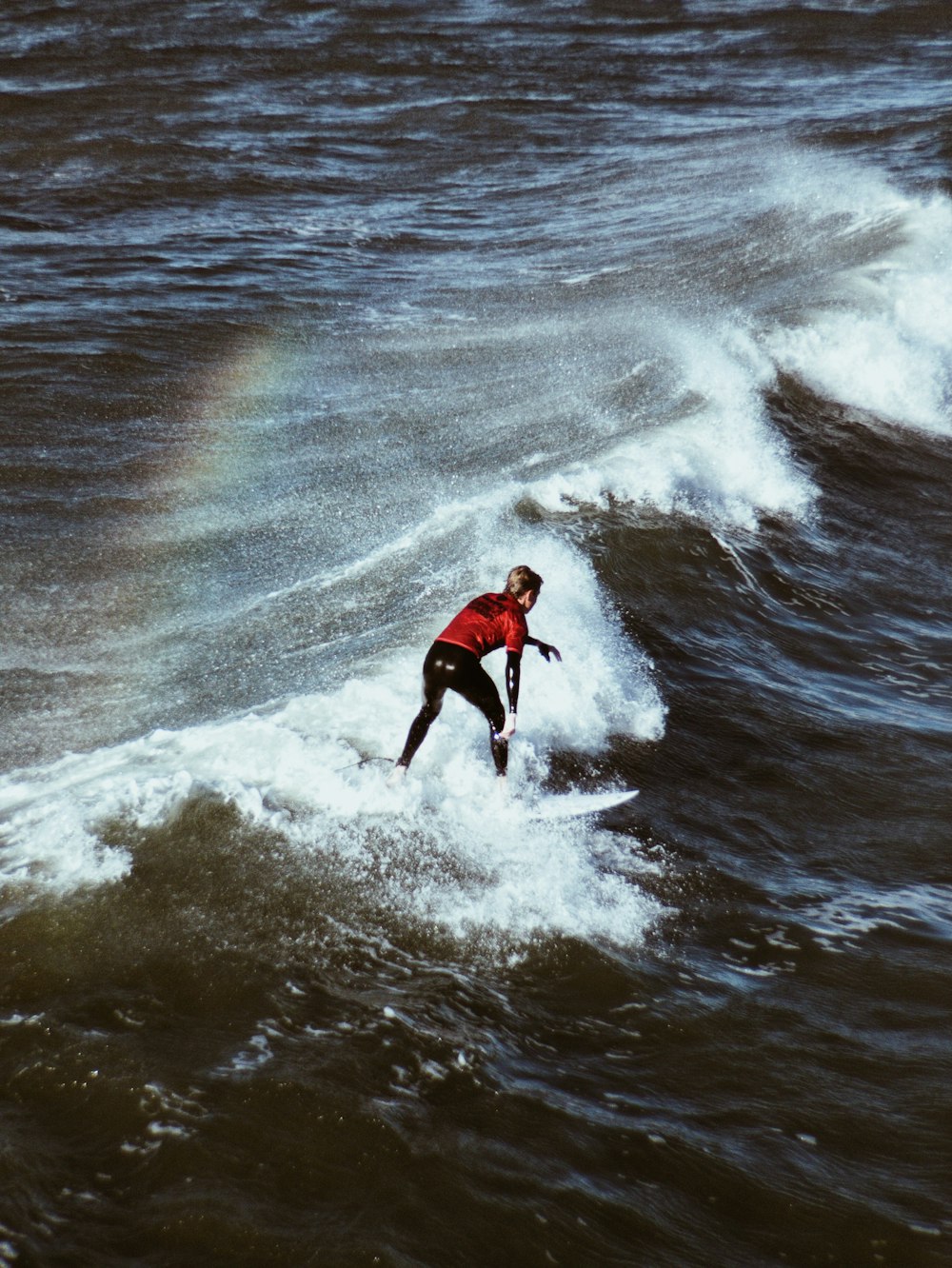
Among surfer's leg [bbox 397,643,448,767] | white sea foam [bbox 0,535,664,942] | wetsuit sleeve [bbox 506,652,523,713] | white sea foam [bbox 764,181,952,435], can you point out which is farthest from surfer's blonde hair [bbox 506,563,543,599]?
white sea foam [bbox 764,181,952,435]

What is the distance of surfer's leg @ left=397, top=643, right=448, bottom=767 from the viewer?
732 cm

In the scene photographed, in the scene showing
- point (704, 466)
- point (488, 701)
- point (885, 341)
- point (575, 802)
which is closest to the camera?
point (488, 701)

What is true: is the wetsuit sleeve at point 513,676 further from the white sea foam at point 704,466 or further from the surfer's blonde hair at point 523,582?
the white sea foam at point 704,466

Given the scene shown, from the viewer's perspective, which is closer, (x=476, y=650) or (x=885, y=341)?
A: (x=476, y=650)

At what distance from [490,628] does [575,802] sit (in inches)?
52.1

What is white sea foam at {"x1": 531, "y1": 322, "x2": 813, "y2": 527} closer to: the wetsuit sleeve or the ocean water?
the ocean water

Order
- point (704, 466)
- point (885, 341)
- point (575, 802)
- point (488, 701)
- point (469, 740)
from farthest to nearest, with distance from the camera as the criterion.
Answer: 1. point (885, 341)
2. point (704, 466)
3. point (469, 740)
4. point (575, 802)
5. point (488, 701)

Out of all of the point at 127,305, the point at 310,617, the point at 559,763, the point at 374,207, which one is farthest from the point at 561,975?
the point at 374,207

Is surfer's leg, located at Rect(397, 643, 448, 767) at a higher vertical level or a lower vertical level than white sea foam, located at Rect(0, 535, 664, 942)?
higher

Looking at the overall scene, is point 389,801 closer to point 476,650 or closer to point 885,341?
point 476,650

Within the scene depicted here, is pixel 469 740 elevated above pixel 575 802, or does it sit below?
above

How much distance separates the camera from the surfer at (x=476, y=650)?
7.32 m

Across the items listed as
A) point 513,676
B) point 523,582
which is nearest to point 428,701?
point 513,676

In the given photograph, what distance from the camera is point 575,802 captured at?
7816mm
